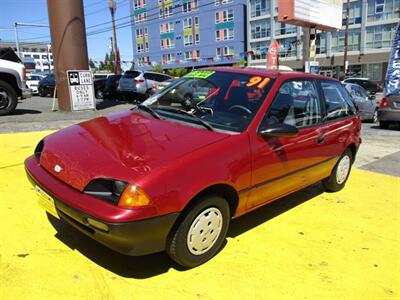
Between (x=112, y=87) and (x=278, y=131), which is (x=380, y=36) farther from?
(x=278, y=131)

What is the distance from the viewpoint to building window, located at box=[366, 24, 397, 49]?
4394 cm

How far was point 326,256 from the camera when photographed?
11.4 ft

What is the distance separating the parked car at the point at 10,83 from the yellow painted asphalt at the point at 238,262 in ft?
23.1

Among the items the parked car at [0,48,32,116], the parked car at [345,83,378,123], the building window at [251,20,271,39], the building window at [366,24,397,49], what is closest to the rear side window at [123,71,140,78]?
the parked car at [0,48,32,116]

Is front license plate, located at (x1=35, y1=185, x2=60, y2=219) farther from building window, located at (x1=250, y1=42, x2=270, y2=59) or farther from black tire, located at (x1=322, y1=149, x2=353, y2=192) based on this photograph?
building window, located at (x1=250, y1=42, x2=270, y2=59)

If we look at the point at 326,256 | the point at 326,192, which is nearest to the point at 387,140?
the point at 326,192

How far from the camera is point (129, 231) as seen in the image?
2.59 metres

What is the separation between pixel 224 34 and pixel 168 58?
1246 centimetres

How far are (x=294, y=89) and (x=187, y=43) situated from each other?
61.6m

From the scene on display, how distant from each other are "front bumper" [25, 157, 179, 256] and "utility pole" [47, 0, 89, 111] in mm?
10582

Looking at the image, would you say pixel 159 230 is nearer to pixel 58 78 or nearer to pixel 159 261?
pixel 159 261

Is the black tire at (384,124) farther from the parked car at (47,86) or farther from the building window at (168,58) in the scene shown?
the building window at (168,58)

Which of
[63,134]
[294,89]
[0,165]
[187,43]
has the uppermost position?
[187,43]

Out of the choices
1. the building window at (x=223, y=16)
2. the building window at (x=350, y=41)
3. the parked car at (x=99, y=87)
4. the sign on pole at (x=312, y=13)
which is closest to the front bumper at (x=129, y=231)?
the sign on pole at (x=312, y=13)
